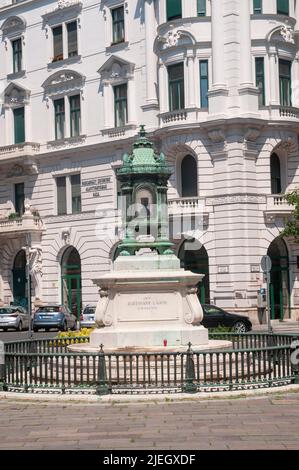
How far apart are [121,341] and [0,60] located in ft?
114

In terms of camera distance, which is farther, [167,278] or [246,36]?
[246,36]

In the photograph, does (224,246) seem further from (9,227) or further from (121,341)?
(121,341)

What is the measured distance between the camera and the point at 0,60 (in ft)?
162

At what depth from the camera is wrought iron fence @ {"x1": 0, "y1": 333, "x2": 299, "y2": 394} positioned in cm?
1533

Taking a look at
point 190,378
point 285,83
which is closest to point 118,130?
point 285,83

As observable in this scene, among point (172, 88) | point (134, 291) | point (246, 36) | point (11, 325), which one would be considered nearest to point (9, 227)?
point (11, 325)

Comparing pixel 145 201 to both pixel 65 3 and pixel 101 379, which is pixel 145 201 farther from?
pixel 65 3

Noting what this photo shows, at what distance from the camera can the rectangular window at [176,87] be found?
4009cm

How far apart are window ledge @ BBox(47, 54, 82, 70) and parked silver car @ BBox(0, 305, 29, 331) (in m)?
13.5

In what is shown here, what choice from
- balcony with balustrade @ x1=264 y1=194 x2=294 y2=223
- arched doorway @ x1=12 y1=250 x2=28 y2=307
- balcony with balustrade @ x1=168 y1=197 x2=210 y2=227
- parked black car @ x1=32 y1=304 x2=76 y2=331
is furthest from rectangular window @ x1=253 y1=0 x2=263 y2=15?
arched doorway @ x1=12 y1=250 x2=28 y2=307

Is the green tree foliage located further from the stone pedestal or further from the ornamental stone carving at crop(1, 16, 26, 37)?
the stone pedestal

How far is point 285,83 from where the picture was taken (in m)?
40.6

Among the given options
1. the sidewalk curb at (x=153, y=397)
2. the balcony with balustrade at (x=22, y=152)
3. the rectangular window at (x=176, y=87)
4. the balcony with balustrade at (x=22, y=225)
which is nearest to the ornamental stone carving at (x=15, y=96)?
the balcony with balustrade at (x=22, y=152)

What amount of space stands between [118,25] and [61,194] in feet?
30.0
